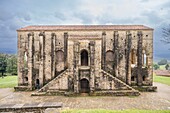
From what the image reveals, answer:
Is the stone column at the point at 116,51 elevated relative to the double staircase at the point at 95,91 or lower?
elevated

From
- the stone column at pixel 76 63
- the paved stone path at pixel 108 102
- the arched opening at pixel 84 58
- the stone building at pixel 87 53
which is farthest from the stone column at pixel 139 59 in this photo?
the stone column at pixel 76 63

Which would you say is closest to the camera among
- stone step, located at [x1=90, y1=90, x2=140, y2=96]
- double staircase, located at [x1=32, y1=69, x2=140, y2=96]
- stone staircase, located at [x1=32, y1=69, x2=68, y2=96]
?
stone step, located at [x1=90, y1=90, x2=140, y2=96]

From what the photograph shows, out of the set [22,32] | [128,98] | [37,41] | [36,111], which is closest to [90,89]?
[128,98]

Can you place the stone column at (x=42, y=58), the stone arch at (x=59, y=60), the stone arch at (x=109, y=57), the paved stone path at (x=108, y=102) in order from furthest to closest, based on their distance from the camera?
the stone arch at (x=59, y=60) → the stone arch at (x=109, y=57) → the stone column at (x=42, y=58) → the paved stone path at (x=108, y=102)

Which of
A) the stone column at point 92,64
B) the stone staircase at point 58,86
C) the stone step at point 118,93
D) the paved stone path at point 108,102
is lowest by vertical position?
the paved stone path at point 108,102

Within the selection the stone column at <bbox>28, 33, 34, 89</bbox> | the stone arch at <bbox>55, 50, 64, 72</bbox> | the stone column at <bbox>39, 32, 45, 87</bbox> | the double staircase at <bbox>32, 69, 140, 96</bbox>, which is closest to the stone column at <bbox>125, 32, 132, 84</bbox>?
the double staircase at <bbox>32, 69, 140, 96</bbox>

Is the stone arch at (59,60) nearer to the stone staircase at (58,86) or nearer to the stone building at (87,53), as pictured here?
the stone building at (87,53)

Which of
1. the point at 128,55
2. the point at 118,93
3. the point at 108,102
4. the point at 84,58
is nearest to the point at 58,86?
the point at 84,58

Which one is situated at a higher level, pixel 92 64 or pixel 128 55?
pixel 128 55

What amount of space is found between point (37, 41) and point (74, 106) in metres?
13.5

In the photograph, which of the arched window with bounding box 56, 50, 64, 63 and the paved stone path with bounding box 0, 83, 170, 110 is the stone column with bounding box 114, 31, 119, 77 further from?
the arched window with bounding box 56, 50, 64, 63

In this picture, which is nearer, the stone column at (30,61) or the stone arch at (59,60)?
the stone column at (30,61)

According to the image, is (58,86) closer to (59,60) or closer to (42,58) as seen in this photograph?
(59,60)

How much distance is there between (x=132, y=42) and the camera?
2628 centimetres
